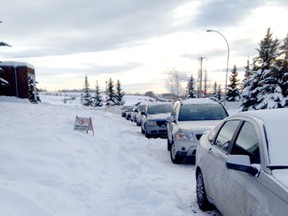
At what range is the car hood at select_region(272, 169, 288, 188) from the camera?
248cm

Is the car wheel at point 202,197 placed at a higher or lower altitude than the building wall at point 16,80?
lower

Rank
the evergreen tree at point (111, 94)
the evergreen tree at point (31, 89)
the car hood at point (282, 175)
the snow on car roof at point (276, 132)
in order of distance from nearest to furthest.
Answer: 1. the car hood at point (282, 175)
2. the snow on car roof at point (276, 132)
3. the evergreen tree at point (31, 89)
4. the evergreen tree at point (111, 94)

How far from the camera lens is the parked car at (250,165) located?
2584 mm

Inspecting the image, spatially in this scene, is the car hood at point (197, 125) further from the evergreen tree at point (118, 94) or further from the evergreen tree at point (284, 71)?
the evergreen tree at point (118, 94)

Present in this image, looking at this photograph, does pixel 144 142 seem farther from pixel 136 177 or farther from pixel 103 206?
pixel 103 206

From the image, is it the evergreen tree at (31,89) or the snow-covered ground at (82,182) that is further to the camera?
the evergreen tree at (31,89)

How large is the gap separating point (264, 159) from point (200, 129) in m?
5.10

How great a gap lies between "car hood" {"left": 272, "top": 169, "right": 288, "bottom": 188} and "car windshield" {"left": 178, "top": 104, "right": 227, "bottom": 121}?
6.45m

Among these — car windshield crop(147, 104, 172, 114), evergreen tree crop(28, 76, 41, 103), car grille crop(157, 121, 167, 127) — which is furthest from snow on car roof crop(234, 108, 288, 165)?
evergreen tree crop(28, 76, 41, 103)

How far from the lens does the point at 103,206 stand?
5.07m

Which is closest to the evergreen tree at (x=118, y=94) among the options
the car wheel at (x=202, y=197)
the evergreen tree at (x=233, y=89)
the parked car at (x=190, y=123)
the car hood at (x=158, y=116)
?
the evergreen tree at (x=233, y=89)

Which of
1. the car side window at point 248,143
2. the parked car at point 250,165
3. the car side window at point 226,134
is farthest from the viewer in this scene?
the car side window at point 226,134

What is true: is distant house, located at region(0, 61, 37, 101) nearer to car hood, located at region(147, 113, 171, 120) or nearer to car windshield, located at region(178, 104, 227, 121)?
car hood, located at region(147, 113, 171, 120)

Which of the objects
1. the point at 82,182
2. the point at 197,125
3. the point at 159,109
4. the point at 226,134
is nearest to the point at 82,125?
the point at 159,109
